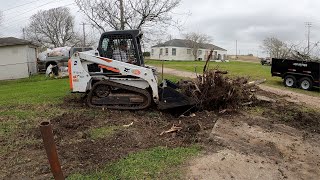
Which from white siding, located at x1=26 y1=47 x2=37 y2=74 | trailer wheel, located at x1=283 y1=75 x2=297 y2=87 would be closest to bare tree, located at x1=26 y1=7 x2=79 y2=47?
white siding, located at x1=26 y1=47 x2=37 y2=74

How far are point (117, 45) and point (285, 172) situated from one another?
639 cm

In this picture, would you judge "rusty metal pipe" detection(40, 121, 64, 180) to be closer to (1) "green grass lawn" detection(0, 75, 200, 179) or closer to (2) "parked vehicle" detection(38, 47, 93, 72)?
(1) "green grass lawn" detection(0, 75, 200, 179)

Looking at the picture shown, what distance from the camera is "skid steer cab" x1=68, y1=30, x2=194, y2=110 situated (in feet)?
31.7

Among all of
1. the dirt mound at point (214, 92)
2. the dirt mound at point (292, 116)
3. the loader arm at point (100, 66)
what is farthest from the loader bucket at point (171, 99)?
the dirt mound at point (292, 116)

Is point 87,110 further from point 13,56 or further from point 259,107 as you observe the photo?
point 13,56

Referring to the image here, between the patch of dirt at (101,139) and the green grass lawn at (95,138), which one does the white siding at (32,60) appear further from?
the patch of dirt at (101,139)

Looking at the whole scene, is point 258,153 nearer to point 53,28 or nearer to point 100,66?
point 100,66

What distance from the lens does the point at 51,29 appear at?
69.4m

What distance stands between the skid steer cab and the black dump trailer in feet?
35.5

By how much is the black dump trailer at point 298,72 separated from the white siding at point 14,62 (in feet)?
61.5

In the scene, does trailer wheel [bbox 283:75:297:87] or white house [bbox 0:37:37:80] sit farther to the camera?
white house [bbox 0:37:37:80]

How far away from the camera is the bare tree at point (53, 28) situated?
6925 cm

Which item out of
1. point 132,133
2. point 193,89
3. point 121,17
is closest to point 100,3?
point 121,17

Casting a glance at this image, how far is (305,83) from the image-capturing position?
18281 millimetres
